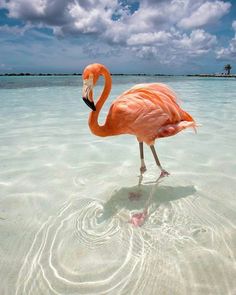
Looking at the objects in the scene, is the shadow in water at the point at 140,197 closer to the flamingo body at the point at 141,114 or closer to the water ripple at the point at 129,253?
the water ripple at the point at 129,253

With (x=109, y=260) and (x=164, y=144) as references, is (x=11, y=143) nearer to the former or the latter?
(x=164, y=144)

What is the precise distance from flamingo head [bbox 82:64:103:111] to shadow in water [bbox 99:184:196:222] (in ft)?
4.11

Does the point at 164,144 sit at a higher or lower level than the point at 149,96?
lower

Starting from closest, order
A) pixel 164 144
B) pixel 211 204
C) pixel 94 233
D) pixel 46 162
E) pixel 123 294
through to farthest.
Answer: pixel 123 294
pixel 94 233
pixel 211 204
pixel 46 162
pixel 164 144

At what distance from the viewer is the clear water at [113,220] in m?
2.17

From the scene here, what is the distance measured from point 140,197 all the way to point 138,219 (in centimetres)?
58

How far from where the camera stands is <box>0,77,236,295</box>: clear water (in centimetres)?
217

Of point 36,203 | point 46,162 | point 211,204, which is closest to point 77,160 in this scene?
point 46,162

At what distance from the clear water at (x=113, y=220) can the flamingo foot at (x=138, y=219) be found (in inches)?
2.8

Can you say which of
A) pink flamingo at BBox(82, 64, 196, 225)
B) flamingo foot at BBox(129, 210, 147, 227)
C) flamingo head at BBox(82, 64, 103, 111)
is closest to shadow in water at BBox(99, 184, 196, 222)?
flamingo foot at BBox(129, 210, 147, 227)

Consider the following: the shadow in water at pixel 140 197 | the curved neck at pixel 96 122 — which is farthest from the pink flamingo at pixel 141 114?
the shadow in water at pixel 140 197

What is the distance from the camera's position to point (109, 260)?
2.38m

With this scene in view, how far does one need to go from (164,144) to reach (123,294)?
3897mm

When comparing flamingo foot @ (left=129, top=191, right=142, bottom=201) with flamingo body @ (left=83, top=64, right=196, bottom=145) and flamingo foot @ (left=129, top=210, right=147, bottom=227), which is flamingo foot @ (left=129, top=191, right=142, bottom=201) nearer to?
flamingo foot @ (left=129, top=210, right=147, bottom=227)
